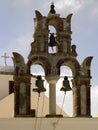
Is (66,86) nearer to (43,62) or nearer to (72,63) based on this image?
(72,63)

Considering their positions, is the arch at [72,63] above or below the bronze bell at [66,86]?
above

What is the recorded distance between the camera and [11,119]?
13.4 meters

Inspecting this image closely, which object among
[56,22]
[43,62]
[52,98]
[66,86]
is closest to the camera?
[66,86]

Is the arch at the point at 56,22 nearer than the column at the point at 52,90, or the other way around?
the column at the point at 52,90

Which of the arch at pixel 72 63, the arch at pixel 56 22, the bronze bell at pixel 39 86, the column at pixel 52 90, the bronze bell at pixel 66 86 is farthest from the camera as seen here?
the arch at pixel 56 22

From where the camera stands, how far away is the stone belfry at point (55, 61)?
46.1ft

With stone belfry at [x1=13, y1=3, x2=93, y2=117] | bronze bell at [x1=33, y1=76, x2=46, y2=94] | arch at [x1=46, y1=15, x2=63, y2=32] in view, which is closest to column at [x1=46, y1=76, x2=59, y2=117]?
stone belfry at [x1=13, y1=3, x2=93, y2=117]

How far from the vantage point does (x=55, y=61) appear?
14258mm

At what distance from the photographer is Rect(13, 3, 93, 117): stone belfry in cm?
1404

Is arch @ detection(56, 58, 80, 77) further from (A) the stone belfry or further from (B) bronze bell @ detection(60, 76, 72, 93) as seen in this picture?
(B) bronze bell @ detection(60, 76, 72, 93)

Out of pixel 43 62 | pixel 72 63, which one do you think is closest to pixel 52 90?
pixel 43 62

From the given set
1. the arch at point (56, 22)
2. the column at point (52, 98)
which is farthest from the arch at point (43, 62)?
the arch at point (56, 22)

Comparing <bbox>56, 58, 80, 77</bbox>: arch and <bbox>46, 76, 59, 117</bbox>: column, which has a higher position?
<bbox>56, 58, 80, 77</bbox>: arch

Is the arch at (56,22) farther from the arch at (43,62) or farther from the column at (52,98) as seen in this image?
the column at (52,98)
